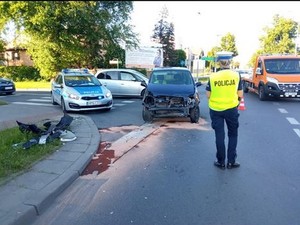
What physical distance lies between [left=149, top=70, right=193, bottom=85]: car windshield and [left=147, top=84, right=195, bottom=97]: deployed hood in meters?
0.56

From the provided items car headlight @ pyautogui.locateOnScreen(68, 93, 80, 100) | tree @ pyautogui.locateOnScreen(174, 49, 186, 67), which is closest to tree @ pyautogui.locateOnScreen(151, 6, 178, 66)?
tree @ pyautogui.locateOnScreen(174, 49, 186, 67)

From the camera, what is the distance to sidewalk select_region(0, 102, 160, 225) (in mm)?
3587

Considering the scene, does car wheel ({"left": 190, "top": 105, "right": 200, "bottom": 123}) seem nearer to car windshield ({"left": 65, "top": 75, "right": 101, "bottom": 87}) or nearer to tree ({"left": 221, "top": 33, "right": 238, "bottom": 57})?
car windshield ({"left": 65, "top": 75, "right": 101, "bottom": 87})

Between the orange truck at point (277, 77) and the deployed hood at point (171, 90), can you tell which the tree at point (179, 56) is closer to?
the orange truck at point (277, 77)

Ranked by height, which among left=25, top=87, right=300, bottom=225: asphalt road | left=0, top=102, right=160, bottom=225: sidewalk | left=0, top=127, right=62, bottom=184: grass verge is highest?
left=0, top=127, right=62, bottom=184: grass verge

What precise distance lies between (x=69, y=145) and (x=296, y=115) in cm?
791

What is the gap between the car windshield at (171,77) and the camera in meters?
10.1

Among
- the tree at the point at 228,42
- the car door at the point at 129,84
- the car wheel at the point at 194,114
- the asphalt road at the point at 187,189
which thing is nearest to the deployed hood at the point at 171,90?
the car wheel at the point at 194,114

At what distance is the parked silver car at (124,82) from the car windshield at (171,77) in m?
6.06

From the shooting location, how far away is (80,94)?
11.3 m

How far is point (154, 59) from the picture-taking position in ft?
97.9

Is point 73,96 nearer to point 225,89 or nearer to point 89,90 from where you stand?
point 89,90

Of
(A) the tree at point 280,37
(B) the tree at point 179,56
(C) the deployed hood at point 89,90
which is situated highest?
(A) the tree at point 280,37

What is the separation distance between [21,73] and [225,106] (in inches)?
1293
